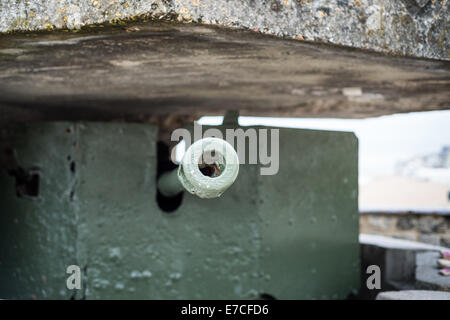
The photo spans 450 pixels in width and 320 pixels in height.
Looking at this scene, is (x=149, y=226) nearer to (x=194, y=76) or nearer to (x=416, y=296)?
(x=194, y=76)

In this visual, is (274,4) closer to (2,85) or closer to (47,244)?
(2,85)

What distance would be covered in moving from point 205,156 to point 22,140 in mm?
2150

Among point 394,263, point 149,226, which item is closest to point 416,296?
point 394,263

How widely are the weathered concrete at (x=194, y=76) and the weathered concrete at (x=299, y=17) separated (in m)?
0.06

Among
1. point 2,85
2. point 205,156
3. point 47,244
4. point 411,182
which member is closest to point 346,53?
point 205,156

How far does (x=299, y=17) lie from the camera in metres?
1.84

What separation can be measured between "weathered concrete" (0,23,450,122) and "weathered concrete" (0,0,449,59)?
6 centimetres

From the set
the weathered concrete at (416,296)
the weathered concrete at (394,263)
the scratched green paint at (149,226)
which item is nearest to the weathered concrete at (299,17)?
the weathered concrete at (416,296)

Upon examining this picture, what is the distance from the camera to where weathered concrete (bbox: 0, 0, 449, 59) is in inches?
66.3

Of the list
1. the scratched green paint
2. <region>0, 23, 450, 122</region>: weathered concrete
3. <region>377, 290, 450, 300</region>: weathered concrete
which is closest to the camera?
<region>0, 23, 450, 122</region>: weathered concrete

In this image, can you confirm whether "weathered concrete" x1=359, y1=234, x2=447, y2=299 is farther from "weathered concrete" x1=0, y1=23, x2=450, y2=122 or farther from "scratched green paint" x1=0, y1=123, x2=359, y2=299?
"weathered concrete" x1=0, y1=23, x2=450, y2=122

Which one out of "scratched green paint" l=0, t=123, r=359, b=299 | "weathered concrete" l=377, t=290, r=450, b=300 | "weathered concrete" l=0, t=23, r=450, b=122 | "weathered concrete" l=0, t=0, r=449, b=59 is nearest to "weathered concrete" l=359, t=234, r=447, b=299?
"scratched green paint" l=0, t=123, r=359, b=299

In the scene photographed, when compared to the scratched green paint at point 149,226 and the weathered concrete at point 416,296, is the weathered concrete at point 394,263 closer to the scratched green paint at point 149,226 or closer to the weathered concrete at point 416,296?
the scratched green paint at point 149,226

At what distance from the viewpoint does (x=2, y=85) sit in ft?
8.93
